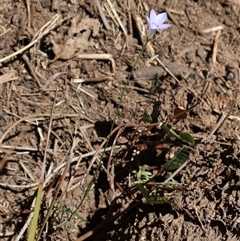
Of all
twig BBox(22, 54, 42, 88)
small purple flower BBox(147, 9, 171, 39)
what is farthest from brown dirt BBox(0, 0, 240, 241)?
small purple flower BBox(147, 9, 171, 39)

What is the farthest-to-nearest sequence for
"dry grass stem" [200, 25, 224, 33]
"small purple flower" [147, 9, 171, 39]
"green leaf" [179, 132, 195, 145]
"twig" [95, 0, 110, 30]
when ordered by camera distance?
1. "dry grass stem" [200, 25, 224, 33]
2. "twig" [95, 0, 110, 30]
3. "green leaf" [179, 132, 195, 145]
4. "small purple flower" [147, 9, 171, 39]

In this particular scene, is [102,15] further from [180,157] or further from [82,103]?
[180,157]

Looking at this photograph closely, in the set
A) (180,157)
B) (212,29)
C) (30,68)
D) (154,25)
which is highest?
(154,25)

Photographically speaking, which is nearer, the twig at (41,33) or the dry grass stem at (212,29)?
the twig at (41,33)

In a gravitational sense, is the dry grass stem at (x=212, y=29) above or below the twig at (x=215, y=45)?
above

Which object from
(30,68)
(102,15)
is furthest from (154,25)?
(30,68)

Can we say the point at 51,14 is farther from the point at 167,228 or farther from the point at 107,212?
the point at 167,228

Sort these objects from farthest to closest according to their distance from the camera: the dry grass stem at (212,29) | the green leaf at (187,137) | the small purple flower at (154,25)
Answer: the dry grass stem at (212,29) → the green leaf at (187,137) → the small purple flower at (154,25)

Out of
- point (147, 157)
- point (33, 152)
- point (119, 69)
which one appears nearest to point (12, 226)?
point (33, 152)

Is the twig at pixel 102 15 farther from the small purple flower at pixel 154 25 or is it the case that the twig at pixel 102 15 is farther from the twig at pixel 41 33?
the small purple flower at pixel 154 25

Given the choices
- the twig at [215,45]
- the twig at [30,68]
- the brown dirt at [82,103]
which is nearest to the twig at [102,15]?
the brown dirt at [82,103]

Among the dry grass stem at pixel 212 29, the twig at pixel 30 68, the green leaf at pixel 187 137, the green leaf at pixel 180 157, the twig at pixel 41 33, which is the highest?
the twig at pixel 41 33

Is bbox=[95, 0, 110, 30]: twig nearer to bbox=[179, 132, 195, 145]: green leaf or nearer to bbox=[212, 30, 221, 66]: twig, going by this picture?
bbox=[212, 30, 221, 66]: twig

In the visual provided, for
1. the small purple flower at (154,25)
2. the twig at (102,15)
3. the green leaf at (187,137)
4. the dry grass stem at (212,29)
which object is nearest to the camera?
the small purple flower at (154,25)
